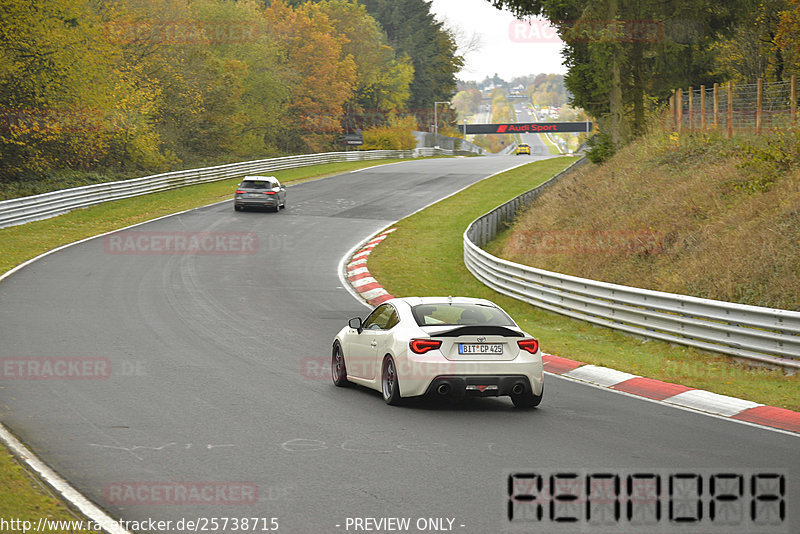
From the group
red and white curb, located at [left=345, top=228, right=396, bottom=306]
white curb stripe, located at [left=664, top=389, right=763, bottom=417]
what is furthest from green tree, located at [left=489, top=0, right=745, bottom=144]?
white curb stripe, located at [left=664, top=389, right=763, bottom=417]

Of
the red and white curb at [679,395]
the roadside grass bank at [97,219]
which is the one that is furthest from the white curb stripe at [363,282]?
the red and white curb at [679,395]

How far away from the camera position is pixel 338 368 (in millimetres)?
12359

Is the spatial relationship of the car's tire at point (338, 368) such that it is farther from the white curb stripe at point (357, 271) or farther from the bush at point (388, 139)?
the bush at point (388, 139)

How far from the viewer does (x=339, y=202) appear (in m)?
43.7

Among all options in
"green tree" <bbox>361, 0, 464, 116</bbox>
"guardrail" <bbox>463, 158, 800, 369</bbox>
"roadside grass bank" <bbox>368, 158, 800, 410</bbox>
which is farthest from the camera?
"green tree" <bbox>361, 0, 464, 116</bbox>

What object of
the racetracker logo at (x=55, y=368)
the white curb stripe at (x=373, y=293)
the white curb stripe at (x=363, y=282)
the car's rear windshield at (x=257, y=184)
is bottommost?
the white curb stripe at (x=373, y=293)

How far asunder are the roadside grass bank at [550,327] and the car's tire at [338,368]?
13.9 feet

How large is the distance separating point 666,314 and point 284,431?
8.71m

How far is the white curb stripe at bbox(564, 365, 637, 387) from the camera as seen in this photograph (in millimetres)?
12703

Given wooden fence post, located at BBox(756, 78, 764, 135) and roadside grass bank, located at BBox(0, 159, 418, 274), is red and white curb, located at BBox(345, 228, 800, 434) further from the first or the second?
roadside grass bank, located at BBox(0, 159, 418, 274)

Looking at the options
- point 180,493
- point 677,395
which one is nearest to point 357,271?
point 677,395

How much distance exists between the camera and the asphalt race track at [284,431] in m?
6.81

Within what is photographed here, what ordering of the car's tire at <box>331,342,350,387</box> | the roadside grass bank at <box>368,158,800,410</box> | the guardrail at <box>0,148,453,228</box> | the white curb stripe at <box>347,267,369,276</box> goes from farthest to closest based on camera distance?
the guardrail at <box>0,148,453,228</box> < the white curb stripe at <box>347,267,369,276</box> < the roadside grass bank at <box>368,158,800,410</box> < the car's tire at <box>331,342,350,387</box>

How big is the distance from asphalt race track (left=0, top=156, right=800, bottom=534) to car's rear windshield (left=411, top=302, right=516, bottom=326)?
1031 millimetres
